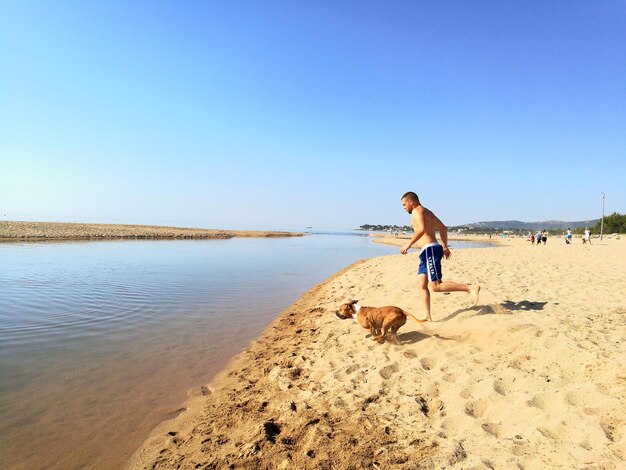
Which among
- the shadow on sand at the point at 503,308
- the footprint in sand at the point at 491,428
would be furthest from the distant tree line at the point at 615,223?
the footprint in sand at the point at 491,428

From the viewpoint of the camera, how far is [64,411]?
401 centimetres

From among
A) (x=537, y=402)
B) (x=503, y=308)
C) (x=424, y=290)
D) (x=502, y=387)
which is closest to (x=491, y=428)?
(x=537, y=402)

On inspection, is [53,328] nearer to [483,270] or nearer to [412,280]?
[412,280]

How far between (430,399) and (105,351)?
5304 mm

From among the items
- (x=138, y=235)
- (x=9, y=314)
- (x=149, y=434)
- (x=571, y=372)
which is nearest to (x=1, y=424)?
(x=149, y=434)

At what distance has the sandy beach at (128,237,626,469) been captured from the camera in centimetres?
270

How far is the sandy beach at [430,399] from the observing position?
106 inches

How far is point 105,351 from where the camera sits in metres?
5.84

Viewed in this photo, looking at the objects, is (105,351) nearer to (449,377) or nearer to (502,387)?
(449,377)

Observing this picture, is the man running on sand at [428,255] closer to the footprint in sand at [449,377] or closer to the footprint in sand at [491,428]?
the footprint in sand at [449,377]

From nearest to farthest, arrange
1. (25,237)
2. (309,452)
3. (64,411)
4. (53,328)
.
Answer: (309,452)
(64,411)
(53,328)
(25,237)

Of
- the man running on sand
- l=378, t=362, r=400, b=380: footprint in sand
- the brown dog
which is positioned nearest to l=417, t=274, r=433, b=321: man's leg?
the man running on sand

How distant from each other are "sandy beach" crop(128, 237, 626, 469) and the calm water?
504mm

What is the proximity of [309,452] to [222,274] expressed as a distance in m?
12.7
